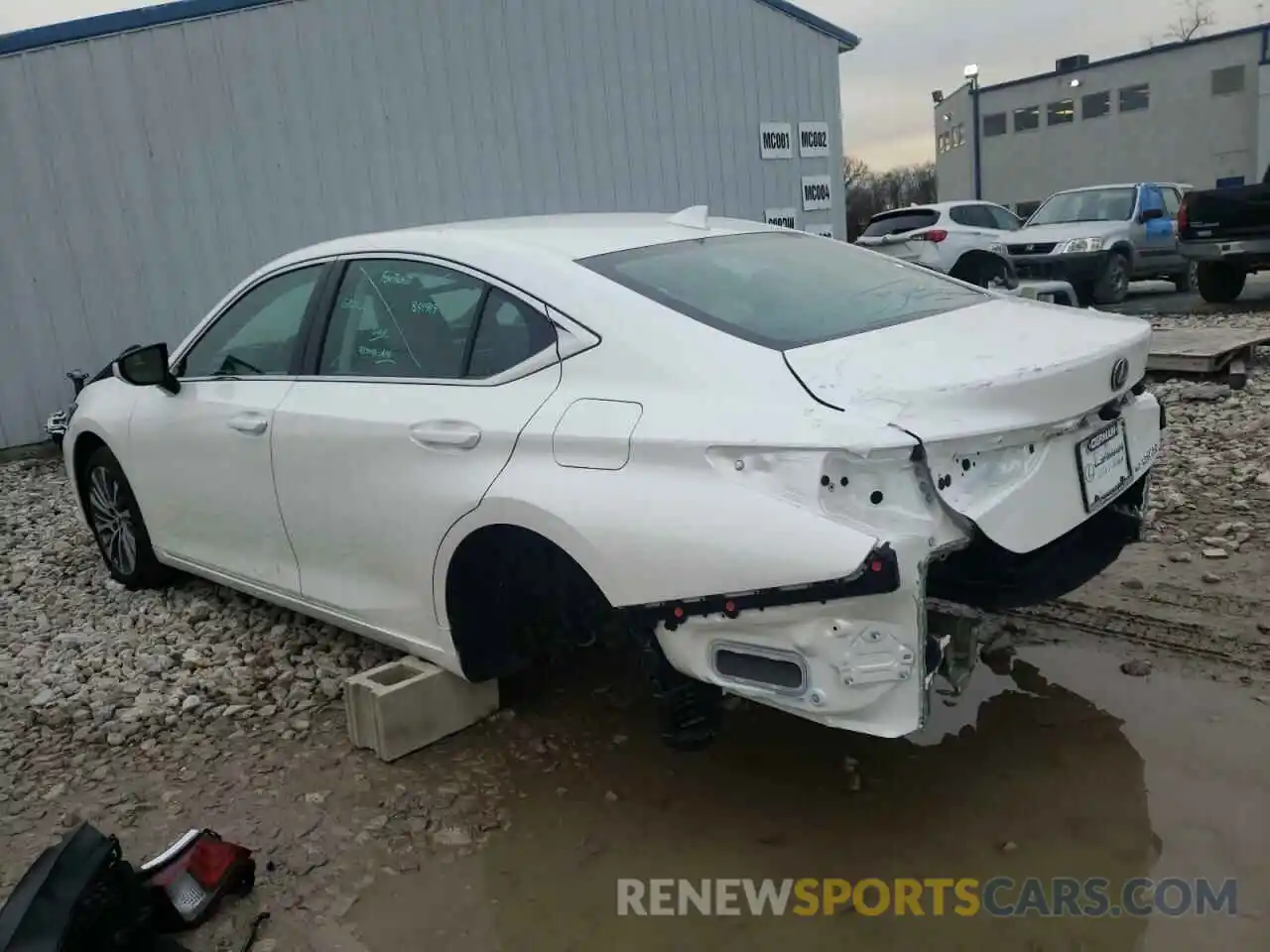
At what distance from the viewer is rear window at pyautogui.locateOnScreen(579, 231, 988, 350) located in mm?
2945

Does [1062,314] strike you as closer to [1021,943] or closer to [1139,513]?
[1139,513]

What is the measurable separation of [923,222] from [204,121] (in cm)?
867

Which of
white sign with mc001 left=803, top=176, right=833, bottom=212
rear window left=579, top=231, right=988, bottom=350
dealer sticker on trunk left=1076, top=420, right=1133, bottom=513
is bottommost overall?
dealer sticker on trunk left=1076, top=420, right=1133, bottom=513

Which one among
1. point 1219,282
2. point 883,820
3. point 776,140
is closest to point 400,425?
point 883,820

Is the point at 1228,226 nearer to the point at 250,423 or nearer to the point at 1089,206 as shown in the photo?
A: the point at 1089,206

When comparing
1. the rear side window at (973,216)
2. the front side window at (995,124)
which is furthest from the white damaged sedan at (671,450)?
the front side window at (995,124)

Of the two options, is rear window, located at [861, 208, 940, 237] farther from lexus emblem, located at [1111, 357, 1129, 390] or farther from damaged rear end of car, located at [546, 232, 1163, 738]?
damaged rear end of car, located at [546, 232, 1163, 738]

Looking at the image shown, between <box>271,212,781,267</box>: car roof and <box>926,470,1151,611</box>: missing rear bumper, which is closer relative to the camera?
<box>926,470,1151,611</box>: missing rear bumper

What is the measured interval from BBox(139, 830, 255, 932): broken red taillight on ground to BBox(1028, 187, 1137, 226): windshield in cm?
1427

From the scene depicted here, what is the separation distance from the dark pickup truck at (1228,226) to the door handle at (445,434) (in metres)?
10.9

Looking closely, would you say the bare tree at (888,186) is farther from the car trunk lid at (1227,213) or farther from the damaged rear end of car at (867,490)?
the damaged rear end of car at (867,490)

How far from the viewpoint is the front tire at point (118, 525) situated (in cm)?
496

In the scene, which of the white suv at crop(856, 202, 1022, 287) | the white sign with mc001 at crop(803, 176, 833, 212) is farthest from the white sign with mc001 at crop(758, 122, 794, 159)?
the white suv at crop(856, 202, 1022, 287)

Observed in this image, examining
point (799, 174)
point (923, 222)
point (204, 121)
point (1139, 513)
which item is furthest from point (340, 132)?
point (1139, 513)
